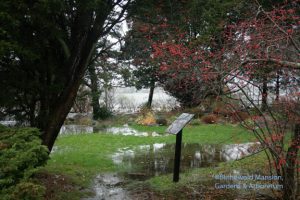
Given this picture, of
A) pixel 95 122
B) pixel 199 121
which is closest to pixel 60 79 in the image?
pixel 199 121

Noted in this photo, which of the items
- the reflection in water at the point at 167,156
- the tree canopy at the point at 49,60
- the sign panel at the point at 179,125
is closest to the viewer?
the tree canopy at the point at 49,60

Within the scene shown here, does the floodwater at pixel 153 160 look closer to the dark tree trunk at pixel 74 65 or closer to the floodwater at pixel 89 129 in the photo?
the dark tree trunk at pixel 74 65

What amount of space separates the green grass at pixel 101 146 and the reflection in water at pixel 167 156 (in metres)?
0.37

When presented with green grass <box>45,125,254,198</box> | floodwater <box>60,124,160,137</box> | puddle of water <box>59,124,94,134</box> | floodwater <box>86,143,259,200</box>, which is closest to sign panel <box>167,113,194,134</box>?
green grass <box>45,125,254,198</box>

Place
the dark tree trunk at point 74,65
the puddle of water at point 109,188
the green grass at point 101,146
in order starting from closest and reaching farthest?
the puddle of water at point 109,188 → the dark tree trunk at point 74,65 → the green grass at point 101,146

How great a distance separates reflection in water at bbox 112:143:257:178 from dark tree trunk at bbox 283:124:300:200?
2.00 meters

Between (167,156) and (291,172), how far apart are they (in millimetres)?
4349

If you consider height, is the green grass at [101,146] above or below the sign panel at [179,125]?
below

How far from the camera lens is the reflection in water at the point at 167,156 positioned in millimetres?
7387

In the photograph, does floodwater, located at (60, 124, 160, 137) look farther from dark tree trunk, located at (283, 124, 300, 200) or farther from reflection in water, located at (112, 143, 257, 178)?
dark tree trunk, located at (283, 124, 300, 200)

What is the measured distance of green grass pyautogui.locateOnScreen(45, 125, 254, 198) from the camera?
7.01 metres

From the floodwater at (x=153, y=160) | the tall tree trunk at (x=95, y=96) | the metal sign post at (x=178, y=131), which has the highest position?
the tall tree trunk at (x=95, y=96)

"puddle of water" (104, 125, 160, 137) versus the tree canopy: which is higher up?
the tree canopy

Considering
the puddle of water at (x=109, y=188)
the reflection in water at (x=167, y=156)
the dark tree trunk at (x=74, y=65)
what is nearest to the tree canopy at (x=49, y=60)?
the dark tree trunk at (x=74, y=65)
